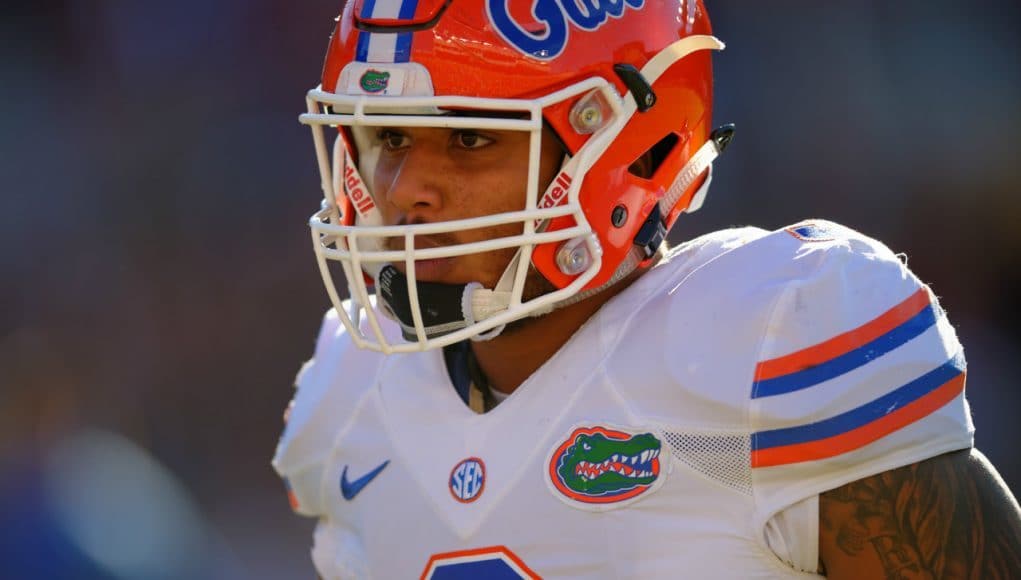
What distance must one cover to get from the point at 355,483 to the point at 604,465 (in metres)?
0.48

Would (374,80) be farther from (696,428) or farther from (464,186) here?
(696,428)

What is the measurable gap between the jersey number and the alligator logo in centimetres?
12

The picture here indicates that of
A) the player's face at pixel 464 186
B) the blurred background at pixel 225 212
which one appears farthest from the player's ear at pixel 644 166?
the blurred background at pixel 225 212

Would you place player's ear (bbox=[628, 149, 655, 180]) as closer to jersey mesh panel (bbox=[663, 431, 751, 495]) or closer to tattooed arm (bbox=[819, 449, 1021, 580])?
jersey mesh panel (bbox=[663, 431, 751, 495])

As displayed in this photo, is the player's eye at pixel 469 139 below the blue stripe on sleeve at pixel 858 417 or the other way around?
the other way around

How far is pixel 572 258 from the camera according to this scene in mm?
1672

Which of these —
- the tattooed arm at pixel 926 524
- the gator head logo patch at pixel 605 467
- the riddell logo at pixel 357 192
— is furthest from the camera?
the riddell logo at pixel 357 192

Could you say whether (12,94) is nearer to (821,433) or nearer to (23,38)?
(23,38)

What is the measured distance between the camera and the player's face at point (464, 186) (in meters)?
1.70

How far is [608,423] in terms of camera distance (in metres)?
1.60

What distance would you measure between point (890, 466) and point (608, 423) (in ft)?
1.17

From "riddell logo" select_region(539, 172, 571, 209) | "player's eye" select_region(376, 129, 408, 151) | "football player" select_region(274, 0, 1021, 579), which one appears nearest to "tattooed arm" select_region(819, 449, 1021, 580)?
"football player" select_region(274, 0, 1021, 579)

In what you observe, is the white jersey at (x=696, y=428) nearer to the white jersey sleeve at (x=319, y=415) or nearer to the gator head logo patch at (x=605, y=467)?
the gator head logo patch at (x=605, y=467)

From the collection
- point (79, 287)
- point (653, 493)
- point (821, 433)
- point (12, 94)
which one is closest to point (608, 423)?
point (653, 493)
